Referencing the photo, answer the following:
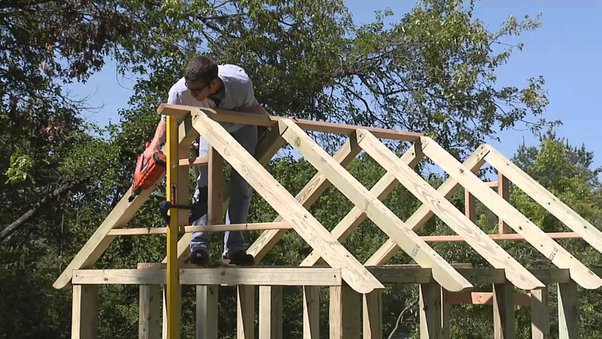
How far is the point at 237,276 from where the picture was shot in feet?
14.9

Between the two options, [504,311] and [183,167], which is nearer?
[183,167]

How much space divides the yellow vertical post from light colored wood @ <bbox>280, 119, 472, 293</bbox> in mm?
763

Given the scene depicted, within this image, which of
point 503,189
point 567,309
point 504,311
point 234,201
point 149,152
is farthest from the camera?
point 503,189

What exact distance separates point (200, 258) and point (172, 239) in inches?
15.2

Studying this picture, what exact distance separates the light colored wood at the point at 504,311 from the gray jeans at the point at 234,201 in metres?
1.53

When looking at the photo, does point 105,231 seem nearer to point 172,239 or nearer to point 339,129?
point 172,239

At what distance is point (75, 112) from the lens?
404 inches

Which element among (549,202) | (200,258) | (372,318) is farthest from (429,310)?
(549,202)

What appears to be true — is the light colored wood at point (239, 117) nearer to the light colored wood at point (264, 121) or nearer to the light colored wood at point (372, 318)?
the light colored wood at point (264, 121)

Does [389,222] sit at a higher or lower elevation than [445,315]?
higher

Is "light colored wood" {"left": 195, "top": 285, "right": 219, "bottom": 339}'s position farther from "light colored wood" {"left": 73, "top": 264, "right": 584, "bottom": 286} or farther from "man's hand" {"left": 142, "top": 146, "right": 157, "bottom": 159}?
"man's hand" {"left": 142, "top": 146, "right": 157, "bottom": 159}

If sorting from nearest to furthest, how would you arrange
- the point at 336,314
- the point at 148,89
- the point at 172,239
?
the point at 336,314, the point at 172,239, the point at 148,89

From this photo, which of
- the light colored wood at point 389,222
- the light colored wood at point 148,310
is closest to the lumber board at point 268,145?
the light colored wood at point 389,222

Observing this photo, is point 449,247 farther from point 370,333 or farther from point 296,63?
point 370,333
